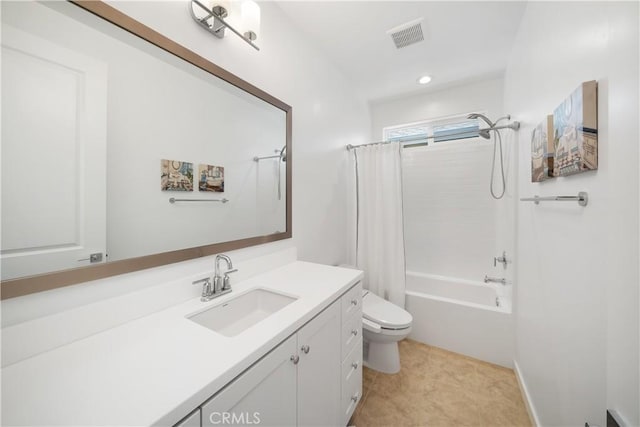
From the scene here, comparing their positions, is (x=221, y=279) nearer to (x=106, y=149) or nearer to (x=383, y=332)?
(x=106, y=149)

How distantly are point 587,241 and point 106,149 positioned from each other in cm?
172

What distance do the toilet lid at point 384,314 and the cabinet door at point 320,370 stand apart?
0.63 metres

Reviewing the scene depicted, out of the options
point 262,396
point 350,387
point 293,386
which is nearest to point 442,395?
point 350,387

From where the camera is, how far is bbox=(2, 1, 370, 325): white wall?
827 mm

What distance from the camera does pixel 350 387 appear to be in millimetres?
1317

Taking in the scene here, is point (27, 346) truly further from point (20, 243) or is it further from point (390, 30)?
point (390, 30)

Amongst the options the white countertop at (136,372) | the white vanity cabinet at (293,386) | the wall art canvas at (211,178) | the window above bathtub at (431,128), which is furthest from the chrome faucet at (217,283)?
the window above bathtub at (431,128)

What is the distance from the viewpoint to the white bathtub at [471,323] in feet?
6.17

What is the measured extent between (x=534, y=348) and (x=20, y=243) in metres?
2.32

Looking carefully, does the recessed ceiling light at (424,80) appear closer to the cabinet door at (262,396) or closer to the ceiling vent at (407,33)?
the ceiling vent at (407,33)

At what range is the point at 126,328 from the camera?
806mm

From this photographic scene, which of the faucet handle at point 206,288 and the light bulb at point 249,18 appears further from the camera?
the light bulb at point 249,18

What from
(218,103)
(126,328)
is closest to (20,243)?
(126,328)

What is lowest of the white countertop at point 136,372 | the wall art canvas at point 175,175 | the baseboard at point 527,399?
the baseboard at point 527,399
